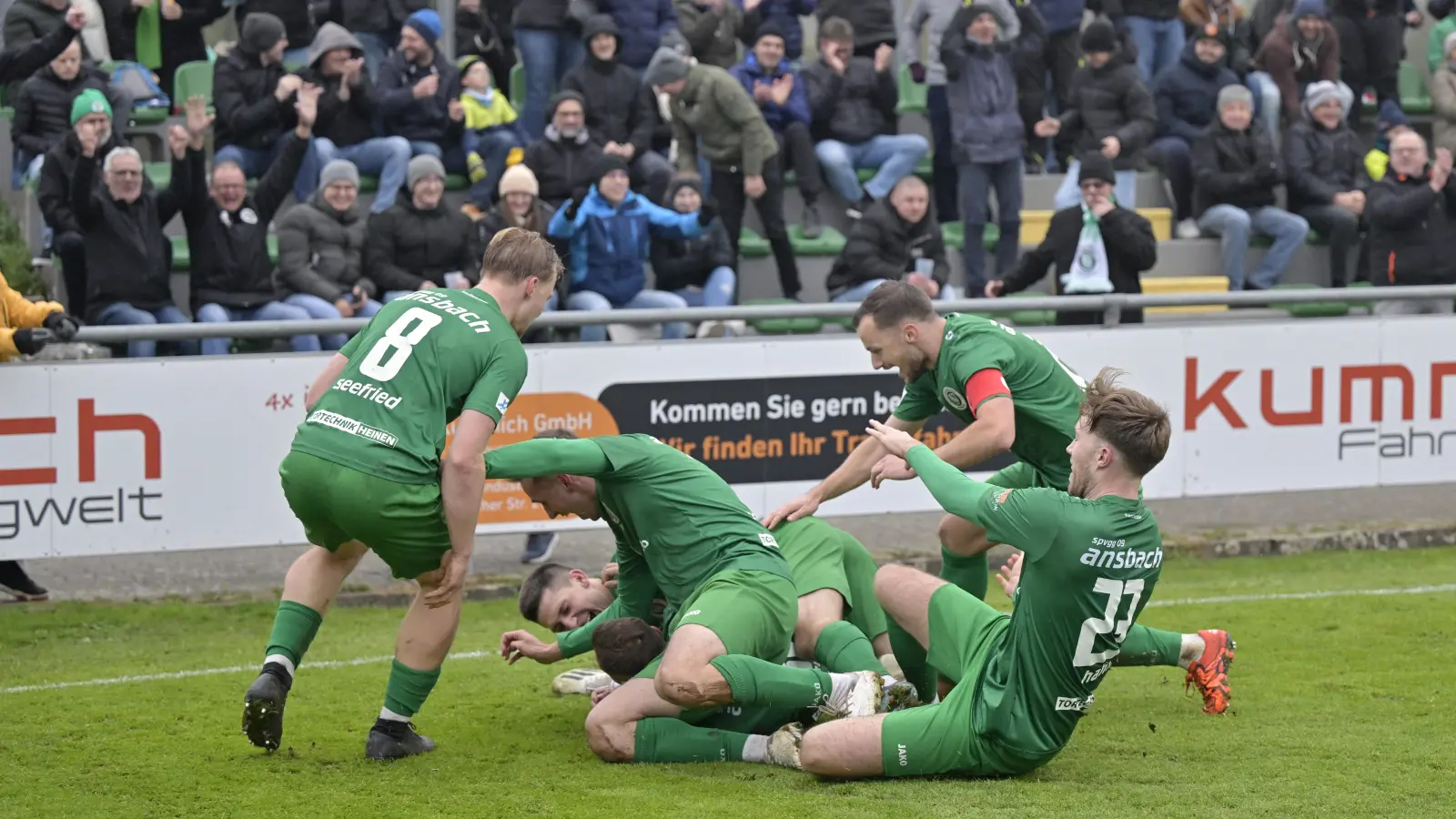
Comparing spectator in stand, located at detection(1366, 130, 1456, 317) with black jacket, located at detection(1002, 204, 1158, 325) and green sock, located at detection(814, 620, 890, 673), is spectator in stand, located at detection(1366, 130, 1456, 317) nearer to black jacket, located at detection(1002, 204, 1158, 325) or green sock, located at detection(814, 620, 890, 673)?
black jacket, located at detection(1002, 204, 1158, 325)

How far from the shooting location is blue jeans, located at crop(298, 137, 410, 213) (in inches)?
511

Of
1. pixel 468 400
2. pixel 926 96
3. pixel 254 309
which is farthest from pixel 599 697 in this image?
pixel 926 96

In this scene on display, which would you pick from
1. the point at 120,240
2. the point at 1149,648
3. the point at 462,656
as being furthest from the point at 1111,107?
the point at 1149,648

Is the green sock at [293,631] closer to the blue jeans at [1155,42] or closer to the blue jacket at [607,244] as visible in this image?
the blue jacket at [607,244]

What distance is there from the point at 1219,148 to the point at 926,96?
2550 millimetres

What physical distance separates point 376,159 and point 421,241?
1.29m

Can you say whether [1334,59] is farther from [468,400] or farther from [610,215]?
[468,400]

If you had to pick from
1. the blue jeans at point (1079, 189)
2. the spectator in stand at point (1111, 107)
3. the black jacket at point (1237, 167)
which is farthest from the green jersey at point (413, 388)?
the black jacket at point (1237, 167)

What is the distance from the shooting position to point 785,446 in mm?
10656

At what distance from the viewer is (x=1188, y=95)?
1584 cm

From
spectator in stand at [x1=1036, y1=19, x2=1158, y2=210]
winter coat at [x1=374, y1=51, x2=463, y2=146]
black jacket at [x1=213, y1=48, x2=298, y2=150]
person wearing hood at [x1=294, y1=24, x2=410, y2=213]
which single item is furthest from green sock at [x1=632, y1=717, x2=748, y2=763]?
spectator in stand at [x1=1036, y1=19, x2=1158, y2=210]

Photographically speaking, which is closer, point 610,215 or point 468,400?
point 468,400

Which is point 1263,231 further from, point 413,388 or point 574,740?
point 413,388

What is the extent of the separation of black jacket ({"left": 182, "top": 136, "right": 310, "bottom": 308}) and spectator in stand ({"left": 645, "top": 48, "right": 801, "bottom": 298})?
3.60m
